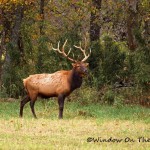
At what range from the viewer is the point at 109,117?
17594 mm

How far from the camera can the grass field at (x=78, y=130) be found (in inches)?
455

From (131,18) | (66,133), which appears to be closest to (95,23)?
(131,18)

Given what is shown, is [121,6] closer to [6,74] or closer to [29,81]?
[6,74]

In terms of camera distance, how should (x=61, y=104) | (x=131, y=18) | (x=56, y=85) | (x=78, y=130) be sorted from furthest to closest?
1. (x=131, y=18)
2. (x=56, y=85)
3. (x=61, y=104)
4. (x=78, y=130)

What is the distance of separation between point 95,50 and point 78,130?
10.4 meters

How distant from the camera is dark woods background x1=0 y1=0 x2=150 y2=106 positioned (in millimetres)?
22766

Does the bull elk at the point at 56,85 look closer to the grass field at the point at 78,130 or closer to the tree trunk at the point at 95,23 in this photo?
the grass field at the point at 78,130

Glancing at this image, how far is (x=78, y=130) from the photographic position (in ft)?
45.3

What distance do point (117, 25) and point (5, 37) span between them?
19.2ft

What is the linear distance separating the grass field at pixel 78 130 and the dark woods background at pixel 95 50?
2704 mm

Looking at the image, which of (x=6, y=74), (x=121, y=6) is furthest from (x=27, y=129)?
(x=121, y=6)

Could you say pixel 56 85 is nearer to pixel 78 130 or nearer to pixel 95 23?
pixel 78 130

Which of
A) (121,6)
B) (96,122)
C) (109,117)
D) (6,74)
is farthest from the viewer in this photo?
(121,6)

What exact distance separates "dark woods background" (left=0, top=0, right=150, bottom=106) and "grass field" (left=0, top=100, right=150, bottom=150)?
2704 mm
